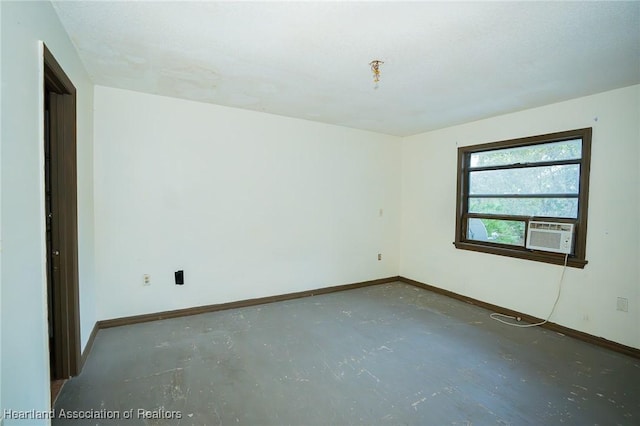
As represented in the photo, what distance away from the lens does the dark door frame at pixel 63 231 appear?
2.00m

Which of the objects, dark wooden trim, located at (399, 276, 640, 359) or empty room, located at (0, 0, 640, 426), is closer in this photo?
empty room, located at (0, 0, 640, 426)

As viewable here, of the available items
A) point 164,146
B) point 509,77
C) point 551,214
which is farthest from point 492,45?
point 164,146

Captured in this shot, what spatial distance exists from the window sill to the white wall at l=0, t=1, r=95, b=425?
416 cm

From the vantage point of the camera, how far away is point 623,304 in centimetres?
264

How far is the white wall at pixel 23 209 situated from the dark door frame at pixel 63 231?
519 millimetres

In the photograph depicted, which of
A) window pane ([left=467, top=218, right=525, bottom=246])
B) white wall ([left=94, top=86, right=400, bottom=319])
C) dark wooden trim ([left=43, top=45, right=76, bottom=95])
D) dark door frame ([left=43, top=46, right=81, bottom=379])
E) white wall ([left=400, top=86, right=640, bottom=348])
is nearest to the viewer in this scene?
dark wooden trim ([left=43, top=45, right=76, bottom=95])

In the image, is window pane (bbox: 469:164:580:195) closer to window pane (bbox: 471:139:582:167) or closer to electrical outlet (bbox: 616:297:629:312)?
window pane (bbox: 471:139:582:167)

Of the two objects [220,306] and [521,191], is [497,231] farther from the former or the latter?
[220,306]

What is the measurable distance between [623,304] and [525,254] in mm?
863

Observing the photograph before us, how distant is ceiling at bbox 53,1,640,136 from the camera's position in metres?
1.65

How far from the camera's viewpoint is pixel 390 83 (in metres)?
2.62

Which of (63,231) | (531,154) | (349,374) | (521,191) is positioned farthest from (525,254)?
(63,231)

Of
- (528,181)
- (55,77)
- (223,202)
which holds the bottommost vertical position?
(223,202)

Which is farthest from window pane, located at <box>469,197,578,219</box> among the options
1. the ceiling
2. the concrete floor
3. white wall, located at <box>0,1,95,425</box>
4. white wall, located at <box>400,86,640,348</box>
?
white wall, located at <box>0,1,95,425</box>
